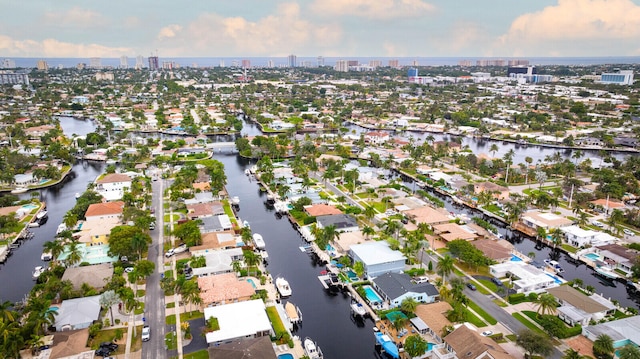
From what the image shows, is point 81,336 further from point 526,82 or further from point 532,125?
point 526,82

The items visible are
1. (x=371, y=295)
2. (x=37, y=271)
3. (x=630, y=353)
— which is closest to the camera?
(x=630, y=353)

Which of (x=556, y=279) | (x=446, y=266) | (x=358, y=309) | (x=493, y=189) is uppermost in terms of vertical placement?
(x=493, y=189)

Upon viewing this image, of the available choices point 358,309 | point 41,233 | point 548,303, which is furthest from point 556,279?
point 41,233

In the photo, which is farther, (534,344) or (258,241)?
(258,241)

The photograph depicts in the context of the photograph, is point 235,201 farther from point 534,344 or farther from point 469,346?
point 534,344

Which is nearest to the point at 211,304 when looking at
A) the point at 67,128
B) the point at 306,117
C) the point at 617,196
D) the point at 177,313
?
the point at 177,313

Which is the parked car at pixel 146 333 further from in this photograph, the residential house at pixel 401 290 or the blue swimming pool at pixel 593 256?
the blue swimming pool at pixel 593 256

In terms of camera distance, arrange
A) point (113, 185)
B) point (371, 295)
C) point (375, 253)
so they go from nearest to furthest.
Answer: point (371, 295), point (375, 253), point (113, 185)
